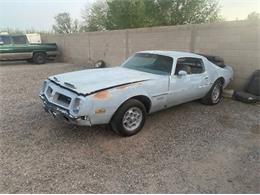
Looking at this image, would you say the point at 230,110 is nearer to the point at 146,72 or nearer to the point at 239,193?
the point at 146,72

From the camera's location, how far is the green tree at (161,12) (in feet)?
62.3

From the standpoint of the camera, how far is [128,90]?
3863mm

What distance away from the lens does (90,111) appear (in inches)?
138

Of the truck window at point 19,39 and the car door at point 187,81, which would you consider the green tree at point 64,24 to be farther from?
the car door at point 187,81

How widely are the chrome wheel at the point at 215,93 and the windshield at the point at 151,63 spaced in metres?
1.79

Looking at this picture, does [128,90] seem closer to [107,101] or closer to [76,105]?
[107,101]

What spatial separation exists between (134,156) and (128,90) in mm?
1058

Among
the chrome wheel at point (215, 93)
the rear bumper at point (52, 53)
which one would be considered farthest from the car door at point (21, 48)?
the chrome wheel at point (215, 93)

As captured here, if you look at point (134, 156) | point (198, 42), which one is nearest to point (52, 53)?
point (198, 42)

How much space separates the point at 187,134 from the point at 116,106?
1505 millimetres

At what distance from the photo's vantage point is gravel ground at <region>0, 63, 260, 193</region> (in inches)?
113

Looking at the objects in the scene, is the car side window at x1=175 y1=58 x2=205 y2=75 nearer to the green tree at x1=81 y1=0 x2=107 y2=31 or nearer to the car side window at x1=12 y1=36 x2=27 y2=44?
the car side window at x1=12 y1=36 x2=27 y2=44

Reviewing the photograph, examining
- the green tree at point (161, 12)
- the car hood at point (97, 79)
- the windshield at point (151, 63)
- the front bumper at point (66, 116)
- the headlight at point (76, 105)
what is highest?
the green tree at point (161, 12)

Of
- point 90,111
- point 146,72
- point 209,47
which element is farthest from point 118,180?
point 209,47
